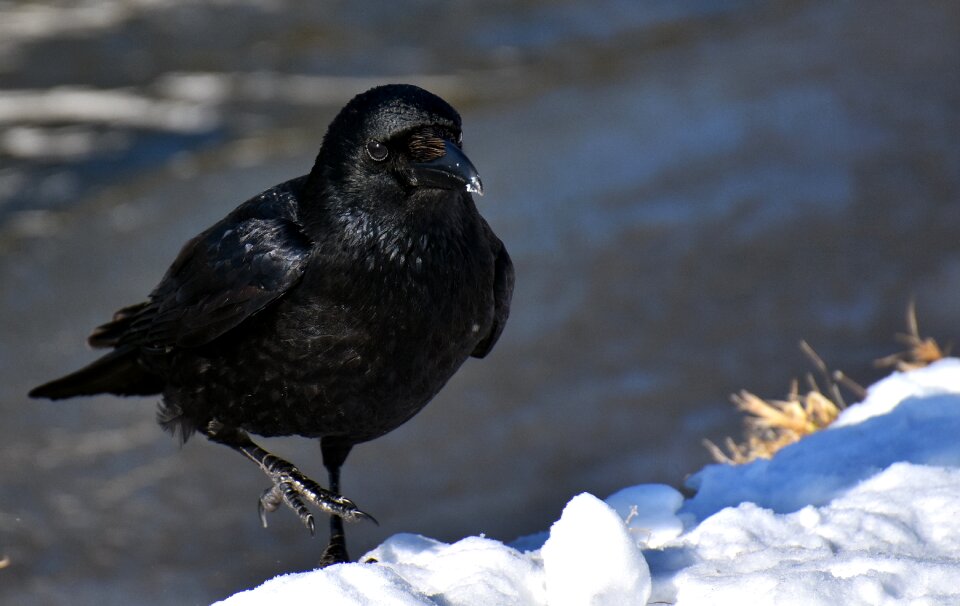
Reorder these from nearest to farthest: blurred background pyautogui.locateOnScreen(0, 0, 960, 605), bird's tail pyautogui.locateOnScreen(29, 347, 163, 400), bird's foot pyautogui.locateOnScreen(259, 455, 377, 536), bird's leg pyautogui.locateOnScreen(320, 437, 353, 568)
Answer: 1. bird's foot pyautogui.locateOnScreen(259, 455, 377, 536)
2. bird's leg pyautogui.locateOnScreen(320, 437, 353, 568)
3. bird's tail pyautogui.locateOnScreen(29, 347, 163, 400)
4. blurred background pyautogui.locateOnScreen(0, 0, 960, 605)

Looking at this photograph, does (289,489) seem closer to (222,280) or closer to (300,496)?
(300,496)

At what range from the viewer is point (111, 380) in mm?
4988

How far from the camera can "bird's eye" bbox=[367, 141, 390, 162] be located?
3710 millimetres

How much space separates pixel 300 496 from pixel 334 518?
14 centimetres

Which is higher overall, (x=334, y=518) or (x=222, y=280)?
(x=222, y=280)

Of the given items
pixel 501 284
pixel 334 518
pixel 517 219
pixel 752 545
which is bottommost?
pixel 752 545

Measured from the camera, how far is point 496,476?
20.9 ft

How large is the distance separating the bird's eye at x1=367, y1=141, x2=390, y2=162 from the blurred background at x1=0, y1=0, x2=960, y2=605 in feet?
8.51

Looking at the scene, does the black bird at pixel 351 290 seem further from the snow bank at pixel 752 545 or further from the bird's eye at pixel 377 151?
the snow bank at pixel 752 545

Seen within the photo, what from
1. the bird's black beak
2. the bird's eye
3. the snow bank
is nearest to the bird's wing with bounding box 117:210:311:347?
the bird's eye

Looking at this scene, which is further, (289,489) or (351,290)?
(289,489)

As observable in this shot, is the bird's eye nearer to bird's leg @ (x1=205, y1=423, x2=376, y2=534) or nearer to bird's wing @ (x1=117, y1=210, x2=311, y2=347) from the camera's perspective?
bird's wing @ (x1=117, y1=210, x2=311, y2=347)

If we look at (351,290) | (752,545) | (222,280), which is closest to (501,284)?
(351,290)

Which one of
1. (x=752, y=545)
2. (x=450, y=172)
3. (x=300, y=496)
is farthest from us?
(x=300, y=496)
